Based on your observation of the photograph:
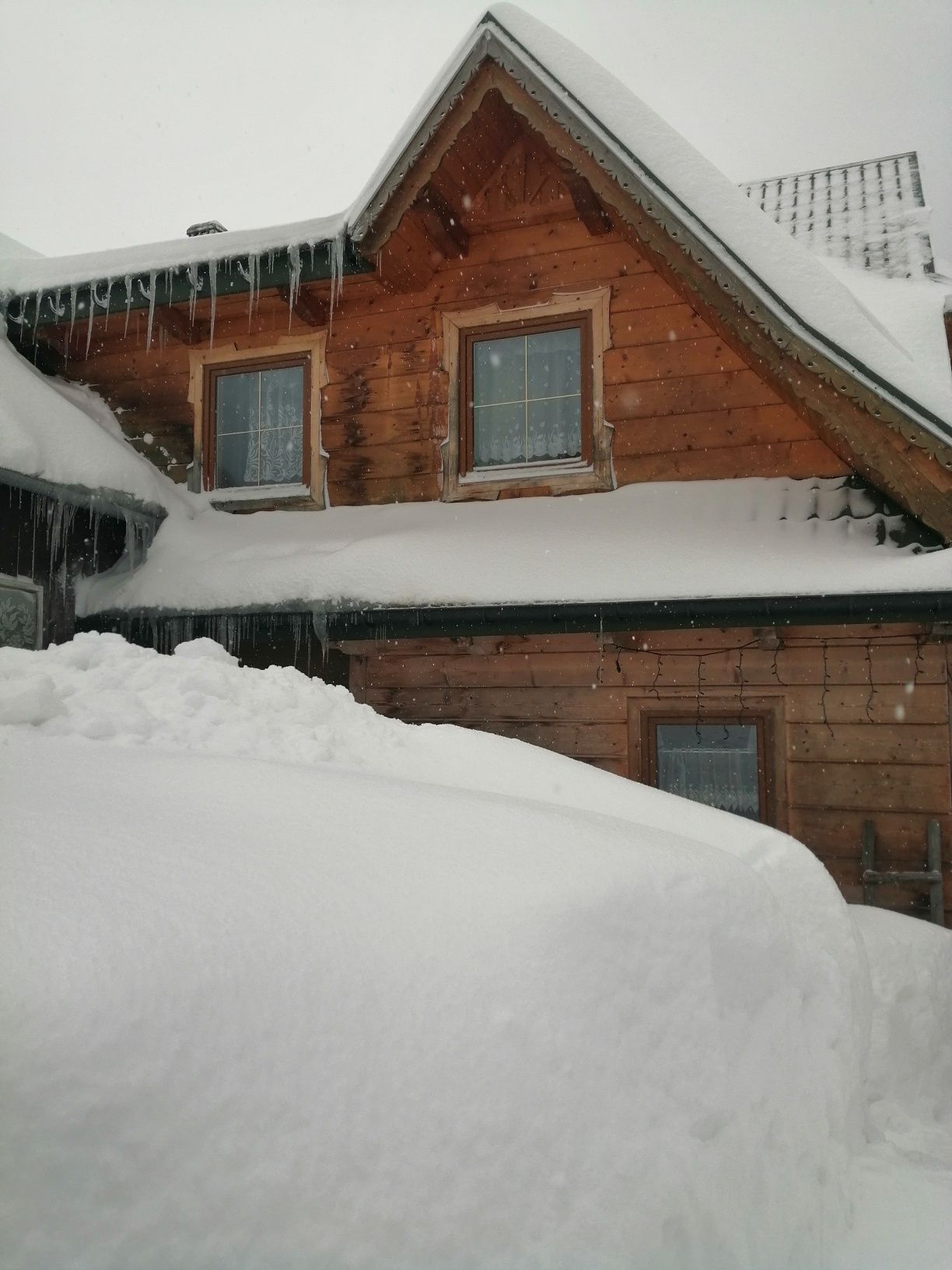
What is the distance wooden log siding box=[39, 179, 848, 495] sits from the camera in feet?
19.9

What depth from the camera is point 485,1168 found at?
1606 mm

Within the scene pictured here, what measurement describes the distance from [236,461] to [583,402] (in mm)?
3018

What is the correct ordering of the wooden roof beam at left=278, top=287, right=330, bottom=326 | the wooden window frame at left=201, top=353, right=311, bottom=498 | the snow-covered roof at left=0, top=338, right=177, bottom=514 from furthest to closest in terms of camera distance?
1. the wooden window frame at left=201, top=353, right=311, bottom=498
2. the wooden roof beam at left=278, top=287, right=330, bottom=326
3. the snow-covered roof at left=0, top=338, right=177, bottom=514

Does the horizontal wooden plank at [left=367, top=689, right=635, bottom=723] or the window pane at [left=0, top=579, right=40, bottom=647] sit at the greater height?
the window pane at [left=0, top=579, right=40, bottom=647]

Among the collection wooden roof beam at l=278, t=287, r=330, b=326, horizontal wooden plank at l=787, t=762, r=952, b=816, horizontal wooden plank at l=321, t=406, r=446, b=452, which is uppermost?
wooden roof beam at l=278, t=287, r=330, b=326

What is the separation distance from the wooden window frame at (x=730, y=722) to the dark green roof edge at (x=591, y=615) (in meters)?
0.60

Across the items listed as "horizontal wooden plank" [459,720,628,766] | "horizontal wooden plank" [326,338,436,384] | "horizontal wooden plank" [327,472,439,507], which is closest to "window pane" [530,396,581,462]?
"horizontal wooden plank" [327,472,439,507]

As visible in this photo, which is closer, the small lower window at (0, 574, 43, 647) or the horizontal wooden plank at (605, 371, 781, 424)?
the horizontal wooden plank at (605, 371, 781, 424)

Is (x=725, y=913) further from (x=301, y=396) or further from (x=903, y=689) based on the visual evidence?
(x=301, y=396)

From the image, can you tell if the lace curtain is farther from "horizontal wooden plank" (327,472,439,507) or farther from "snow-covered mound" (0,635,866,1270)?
"snow-covered mound" (0,635,866,1270)

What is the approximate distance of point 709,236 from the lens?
5.23 meters

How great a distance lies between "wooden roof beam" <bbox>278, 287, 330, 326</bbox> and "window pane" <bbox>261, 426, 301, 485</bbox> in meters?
0.87

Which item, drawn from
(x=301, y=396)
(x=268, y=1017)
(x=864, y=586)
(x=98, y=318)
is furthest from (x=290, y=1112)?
(x=98, y=318)

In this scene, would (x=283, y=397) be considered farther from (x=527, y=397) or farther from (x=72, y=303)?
(x=527, y=397)
